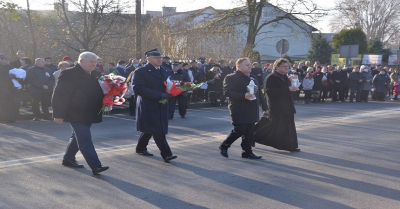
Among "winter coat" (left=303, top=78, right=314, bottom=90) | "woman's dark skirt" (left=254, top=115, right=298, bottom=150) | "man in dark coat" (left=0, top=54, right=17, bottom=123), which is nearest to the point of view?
"woman's dark skirt" (left=254, top=115, right=298, bottom=150)

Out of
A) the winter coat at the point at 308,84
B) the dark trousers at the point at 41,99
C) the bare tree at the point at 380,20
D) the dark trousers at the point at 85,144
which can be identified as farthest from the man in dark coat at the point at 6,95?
the bare tree at the point at 380,20

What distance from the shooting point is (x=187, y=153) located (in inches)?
371

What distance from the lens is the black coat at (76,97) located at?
7.35m

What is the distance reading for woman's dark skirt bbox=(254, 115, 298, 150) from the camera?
9461 mm

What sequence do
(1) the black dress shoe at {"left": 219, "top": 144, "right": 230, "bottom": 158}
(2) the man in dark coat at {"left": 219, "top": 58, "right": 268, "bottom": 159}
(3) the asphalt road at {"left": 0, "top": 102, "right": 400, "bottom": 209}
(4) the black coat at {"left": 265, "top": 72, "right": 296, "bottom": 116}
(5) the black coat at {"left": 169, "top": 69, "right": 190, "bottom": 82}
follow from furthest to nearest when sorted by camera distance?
(5) the black coat at {"left": 169, "top": 69, "right": 190, "bottom": 82}
(4) the black coat at {"left": 265, "top": 72, "right": 296, "bottom": 116}
(1) the black dress shoe at {"left": 219, "top": 144, "right": 230, "bottom": 158}
(2) the man in dark coat at {"left": 219, "top": 58, "right": 268, "bottom": 159}
(3) the asphalt road at {"left": 0, "top": 102, "right": 400, "bottom": 209}

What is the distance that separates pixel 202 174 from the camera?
7754 mm

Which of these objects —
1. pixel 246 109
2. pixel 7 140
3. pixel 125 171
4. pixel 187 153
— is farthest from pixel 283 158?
pixel 7 140

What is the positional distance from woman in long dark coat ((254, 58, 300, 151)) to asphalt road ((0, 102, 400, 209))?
0.78ft

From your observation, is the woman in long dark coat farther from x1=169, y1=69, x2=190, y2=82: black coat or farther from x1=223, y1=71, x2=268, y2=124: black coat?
Answer: x1=169, y1=69, x2=190, y2=82: black coat

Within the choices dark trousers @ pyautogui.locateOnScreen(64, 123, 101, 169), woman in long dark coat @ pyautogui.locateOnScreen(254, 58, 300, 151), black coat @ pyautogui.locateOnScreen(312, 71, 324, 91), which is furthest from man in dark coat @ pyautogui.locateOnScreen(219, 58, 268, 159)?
black coat @ pyautogui.locateOnScreen(312, 71, 324, 91)

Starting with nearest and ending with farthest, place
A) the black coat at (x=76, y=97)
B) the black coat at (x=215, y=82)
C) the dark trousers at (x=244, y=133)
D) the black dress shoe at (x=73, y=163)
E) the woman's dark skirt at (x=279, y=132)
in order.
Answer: the black coat at (x=76, y=97), the black dress shoe at (x=73, y=163), the dark trousers at (x=244, y=133), the woman's dark skirt at (x=279, y=132), the black coat at (x=215, y=82)

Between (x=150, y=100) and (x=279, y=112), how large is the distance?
258cm

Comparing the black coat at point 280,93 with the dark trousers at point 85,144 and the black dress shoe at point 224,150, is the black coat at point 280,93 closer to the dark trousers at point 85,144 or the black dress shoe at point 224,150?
the black dress shoe at point 224,150

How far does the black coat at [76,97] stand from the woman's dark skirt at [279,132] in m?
3.49
